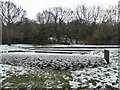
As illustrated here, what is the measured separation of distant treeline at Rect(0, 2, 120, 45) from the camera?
22219mm

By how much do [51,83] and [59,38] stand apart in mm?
24260

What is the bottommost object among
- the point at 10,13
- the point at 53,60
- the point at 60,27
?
the point at 53,60

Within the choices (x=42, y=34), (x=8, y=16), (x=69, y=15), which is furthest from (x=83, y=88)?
(x=69, y=15)

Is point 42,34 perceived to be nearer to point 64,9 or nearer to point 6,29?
point 6,29

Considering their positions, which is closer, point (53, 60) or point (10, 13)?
point (53, 60)

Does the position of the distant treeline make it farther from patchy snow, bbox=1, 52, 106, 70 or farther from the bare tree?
patchy snow, bbox=1, 52, 106, 70

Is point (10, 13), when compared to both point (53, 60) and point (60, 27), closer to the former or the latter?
point (60, 27)

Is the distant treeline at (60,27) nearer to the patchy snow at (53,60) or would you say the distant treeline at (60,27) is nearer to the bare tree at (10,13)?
the bare tree at (10,13)

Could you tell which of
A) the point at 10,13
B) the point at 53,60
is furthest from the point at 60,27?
the point at 53,60

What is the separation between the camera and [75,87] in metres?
3.55

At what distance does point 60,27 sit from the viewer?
94.9 feet

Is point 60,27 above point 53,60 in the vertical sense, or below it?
above

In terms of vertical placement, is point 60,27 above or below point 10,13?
below

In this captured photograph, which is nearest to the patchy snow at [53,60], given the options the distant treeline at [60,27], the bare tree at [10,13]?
A: the distant treeline at [60,27]
